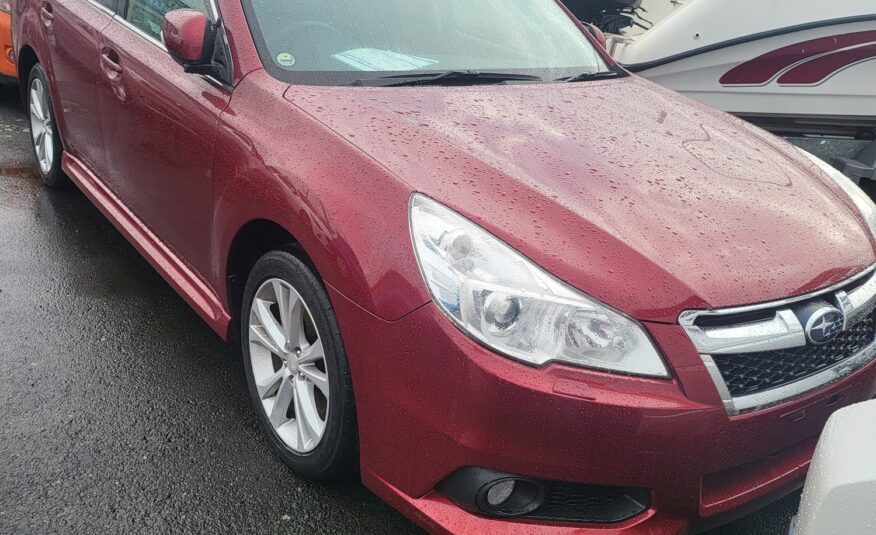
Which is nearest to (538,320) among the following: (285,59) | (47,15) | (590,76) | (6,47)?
(285,59)

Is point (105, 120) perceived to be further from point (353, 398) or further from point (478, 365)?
point (478, 365)

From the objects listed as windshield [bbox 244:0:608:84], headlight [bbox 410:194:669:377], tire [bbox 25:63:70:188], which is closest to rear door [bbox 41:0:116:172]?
tire [bbox 25:63:70:188]

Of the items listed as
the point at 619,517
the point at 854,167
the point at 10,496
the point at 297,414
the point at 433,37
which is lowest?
the point at 10,496

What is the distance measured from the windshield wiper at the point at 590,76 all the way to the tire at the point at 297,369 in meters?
1.34

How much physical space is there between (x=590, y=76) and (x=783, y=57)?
7.30 ft

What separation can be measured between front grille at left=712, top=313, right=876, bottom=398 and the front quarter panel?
72 centimetres

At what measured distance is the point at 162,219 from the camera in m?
3.00

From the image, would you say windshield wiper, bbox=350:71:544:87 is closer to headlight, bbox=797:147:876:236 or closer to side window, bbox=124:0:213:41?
side window, bbox=124:0:213:41

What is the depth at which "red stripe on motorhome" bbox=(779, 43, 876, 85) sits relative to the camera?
14.4ft

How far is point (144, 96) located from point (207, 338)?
0.98 metres

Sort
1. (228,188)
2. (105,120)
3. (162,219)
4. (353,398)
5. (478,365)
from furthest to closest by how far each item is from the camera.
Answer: (105,120) < (162,219) < (228,188) < (353,398) < (478,365)

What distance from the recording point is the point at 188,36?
97.1 inches

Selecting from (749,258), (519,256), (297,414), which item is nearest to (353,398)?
(297,414)

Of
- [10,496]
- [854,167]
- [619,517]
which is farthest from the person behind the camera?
[854,167]
